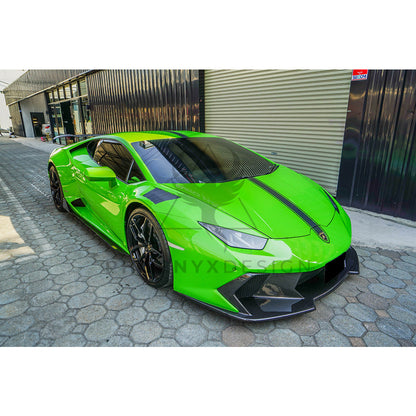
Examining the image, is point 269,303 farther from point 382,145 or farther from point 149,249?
point 382,145

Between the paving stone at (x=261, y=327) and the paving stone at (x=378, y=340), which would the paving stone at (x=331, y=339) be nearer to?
the paving stone at (x=378, y=340)

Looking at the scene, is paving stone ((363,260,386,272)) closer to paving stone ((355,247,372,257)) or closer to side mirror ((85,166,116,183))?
paving stone ((355,247,372,257))

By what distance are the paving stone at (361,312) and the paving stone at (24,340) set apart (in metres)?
2.25

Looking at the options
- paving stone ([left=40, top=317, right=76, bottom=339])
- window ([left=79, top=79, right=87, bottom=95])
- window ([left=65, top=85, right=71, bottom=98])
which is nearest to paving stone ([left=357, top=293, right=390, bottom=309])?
paving stone ([left=40, top=317, right=76, bottom=339])

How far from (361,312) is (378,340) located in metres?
0.28

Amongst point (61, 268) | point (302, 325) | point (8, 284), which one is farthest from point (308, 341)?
point (8, 284)

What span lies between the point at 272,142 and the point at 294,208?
3661mm

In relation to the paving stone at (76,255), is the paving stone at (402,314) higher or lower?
lower

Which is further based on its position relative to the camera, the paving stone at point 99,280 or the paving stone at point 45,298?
the paving stone at point 99,280

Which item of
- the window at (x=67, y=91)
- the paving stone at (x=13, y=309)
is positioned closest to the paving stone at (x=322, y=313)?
the paving stone at (x=13, y=309)

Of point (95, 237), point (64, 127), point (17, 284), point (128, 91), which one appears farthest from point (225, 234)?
point (64, 127)

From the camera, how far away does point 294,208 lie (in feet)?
7.09

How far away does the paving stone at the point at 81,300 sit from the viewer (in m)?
2.20

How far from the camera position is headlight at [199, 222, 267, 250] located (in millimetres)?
1768
